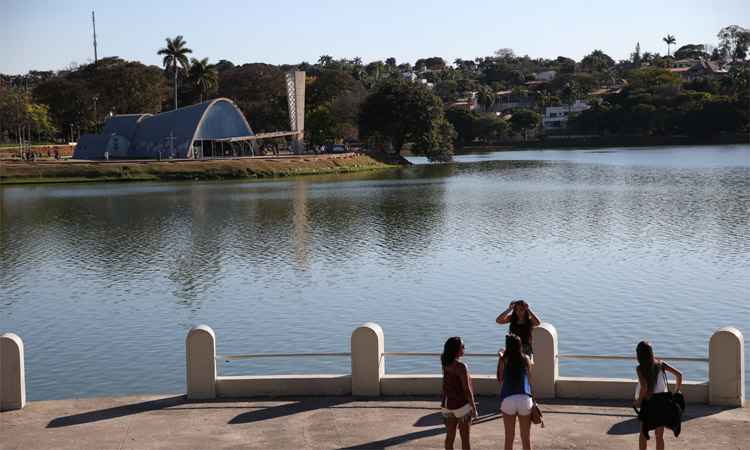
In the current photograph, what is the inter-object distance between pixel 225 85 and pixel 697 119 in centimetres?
7958

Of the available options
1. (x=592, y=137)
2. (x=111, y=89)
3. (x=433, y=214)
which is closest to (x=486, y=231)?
(x=433, y=214)

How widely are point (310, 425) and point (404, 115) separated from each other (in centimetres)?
11334

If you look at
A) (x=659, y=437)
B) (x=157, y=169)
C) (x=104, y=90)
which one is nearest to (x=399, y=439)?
(x=659, y=437)

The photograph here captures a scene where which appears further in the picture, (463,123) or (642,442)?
(463,123)

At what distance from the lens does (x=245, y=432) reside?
14.2m

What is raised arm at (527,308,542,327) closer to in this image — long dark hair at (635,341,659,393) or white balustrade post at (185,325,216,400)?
long dark hair at (635,341,659,393)

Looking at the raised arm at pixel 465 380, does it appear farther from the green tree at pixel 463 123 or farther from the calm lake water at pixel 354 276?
the green tree at pixel 463 123

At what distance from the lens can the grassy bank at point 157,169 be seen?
104m

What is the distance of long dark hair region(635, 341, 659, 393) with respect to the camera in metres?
11.9

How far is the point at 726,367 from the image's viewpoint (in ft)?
48.1

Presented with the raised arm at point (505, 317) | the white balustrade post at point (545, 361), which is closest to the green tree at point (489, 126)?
the white balustrade post at point (545, 361)

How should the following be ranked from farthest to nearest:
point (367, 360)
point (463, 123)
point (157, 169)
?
1. point (463, 123)
2. point (157, 169)
3. point (367, 360)

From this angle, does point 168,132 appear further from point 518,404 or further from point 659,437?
point 659,437

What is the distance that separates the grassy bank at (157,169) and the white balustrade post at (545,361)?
92.7 metres
